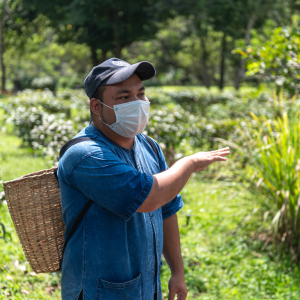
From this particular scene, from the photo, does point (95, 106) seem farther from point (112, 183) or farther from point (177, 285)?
point (177, 285)

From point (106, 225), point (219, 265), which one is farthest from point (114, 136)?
point (219, 265)

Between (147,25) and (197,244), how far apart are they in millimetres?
19919

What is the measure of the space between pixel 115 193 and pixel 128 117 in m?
0.39

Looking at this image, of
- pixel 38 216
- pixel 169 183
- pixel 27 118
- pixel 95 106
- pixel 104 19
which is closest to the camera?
pixel 169 183

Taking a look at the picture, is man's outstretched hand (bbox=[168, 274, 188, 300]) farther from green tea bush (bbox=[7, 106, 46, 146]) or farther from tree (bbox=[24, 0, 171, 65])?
tree (bbox=[24, 0, 171, 65])

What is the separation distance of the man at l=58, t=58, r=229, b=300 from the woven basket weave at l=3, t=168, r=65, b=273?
8.7 inches

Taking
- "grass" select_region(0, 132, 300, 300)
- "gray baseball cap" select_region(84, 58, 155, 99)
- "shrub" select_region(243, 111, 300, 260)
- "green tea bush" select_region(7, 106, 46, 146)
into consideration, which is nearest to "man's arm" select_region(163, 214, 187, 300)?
"gray baseball cap" select_region(84, 58, 155, 99)

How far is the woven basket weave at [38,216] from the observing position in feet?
5.28

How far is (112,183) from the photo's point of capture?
129cm

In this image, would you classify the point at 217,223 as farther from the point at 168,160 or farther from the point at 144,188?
the point at 144,188

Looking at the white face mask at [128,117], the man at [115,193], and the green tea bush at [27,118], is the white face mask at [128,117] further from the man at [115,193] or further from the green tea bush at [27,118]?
the green tea bush at [27,118]

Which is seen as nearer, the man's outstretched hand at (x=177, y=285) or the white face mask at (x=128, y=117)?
the white face mask at (x=128, y=117)

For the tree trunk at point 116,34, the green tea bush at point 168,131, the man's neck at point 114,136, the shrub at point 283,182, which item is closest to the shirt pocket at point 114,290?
the man's neck at point 114,136

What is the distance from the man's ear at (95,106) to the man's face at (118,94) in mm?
17
